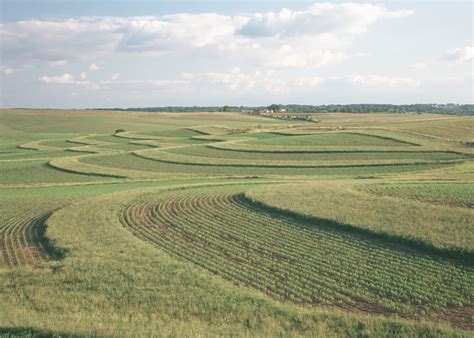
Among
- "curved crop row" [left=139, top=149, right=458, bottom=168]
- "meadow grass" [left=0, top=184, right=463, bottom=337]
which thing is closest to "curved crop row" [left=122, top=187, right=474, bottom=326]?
"meadow grass" [left=0, top=184, right=463, bottom=337]

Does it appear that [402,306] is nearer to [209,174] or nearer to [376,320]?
[376,320]

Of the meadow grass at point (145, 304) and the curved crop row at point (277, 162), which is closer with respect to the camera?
the meadow grass at point (145, 304)

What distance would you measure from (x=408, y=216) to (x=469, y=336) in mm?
12985

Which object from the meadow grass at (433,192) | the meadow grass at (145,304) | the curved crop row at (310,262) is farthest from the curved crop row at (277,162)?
the meadow grass at (145,304)

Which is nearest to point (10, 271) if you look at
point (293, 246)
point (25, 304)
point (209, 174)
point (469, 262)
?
point (25, 304)

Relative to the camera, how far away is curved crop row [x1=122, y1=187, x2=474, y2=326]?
597 inches

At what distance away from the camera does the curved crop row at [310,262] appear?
1516cm

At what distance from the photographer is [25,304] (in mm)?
15055

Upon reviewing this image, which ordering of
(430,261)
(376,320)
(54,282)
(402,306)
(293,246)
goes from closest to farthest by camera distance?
(376,320), (402,306), (54,282), (430,261), (293,246)

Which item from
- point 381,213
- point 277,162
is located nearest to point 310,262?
point 381,213

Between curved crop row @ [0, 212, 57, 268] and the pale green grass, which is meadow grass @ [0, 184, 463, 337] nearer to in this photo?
curved crop row @ [0, 212, 57, 268]

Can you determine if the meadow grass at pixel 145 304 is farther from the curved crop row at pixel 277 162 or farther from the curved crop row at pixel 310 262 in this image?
the curved crop row at pixel 277 162

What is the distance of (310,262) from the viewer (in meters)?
18.9

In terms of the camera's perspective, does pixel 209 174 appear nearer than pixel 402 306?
No
